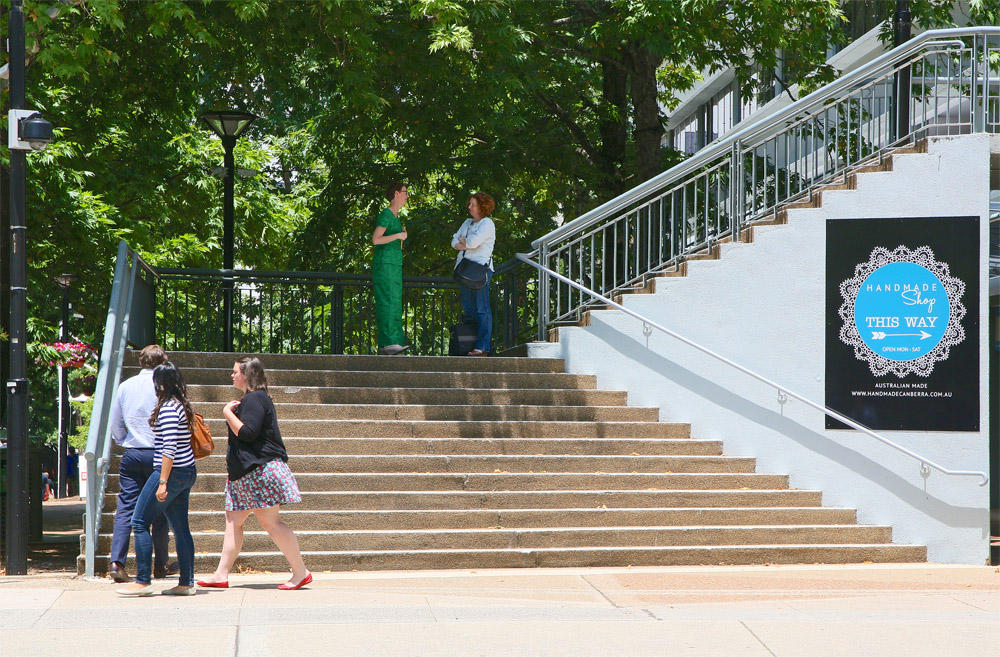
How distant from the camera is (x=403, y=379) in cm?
1186

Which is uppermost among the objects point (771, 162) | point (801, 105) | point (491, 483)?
point (801, 105)

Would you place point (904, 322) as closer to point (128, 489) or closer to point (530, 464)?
point (530, 464)

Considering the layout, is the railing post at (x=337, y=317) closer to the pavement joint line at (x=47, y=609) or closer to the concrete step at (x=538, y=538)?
the concrete step at (x=538, y=538)

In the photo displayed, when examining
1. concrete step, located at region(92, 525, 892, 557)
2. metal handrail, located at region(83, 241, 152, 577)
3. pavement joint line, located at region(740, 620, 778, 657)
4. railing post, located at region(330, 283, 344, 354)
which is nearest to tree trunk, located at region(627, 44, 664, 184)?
railing post, located at region(330, 283, 344, 354)

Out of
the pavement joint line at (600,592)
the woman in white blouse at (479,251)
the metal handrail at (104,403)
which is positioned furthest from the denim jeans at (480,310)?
the pavement joint line at (600,592)

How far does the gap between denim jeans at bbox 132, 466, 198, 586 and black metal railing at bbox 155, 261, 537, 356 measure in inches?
255

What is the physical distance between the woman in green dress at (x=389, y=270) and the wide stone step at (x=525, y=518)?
332 cm

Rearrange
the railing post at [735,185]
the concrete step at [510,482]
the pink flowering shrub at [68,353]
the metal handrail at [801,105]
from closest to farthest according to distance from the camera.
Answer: the concrete step at [510,482], the metal handrail at [801,105], the railing post at [735,185], the pink flowering shrub at [68,353]

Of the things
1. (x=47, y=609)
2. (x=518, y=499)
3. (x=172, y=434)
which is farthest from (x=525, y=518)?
(x=47, y=609)

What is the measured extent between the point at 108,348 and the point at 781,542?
6.00 metres

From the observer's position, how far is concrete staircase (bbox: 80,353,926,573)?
376 inches

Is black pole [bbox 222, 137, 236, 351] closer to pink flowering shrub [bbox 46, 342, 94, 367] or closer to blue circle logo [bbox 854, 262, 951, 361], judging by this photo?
pink flowering shrub [bbox 46, 342, 94, 367]

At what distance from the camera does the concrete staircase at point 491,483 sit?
376 inches

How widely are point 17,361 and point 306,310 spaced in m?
5.39
